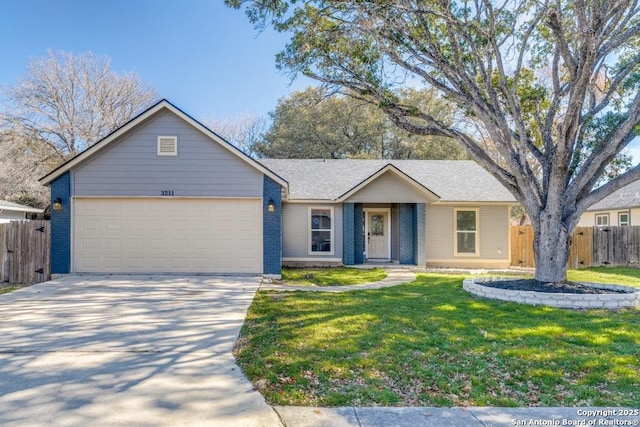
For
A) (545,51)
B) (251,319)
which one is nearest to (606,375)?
(251,319)

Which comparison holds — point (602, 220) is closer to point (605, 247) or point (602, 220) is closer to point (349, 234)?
point (605, 247)

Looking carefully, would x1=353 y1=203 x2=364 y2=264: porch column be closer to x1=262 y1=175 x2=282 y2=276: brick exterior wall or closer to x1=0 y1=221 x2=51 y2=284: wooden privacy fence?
x1=262 y1=175 x2=282 y2=276: brick exterior wall

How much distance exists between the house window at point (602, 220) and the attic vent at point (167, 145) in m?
23.4

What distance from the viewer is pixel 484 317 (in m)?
6.73

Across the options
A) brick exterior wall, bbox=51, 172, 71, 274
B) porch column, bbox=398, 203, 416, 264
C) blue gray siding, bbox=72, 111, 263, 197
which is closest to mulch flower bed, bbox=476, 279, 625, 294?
porch column, bbox=398, 203, 416, 264

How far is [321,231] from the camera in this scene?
14.8m

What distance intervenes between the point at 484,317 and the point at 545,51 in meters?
8.01

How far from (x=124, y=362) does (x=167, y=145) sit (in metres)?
7.90

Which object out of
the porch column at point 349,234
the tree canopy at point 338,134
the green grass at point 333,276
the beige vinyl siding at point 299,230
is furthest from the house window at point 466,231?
the tree canopy at point 338,134

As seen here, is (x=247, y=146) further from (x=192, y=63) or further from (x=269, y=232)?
(x=269, y=232)

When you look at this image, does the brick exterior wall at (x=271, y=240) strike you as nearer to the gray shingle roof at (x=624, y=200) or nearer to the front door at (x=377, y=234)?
the front door at (x=377, y=234)

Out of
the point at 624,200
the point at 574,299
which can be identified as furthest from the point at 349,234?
the point at 624,200

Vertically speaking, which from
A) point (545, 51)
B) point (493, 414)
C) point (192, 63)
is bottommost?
point (493, 414)

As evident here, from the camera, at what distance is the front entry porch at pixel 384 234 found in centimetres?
1438
